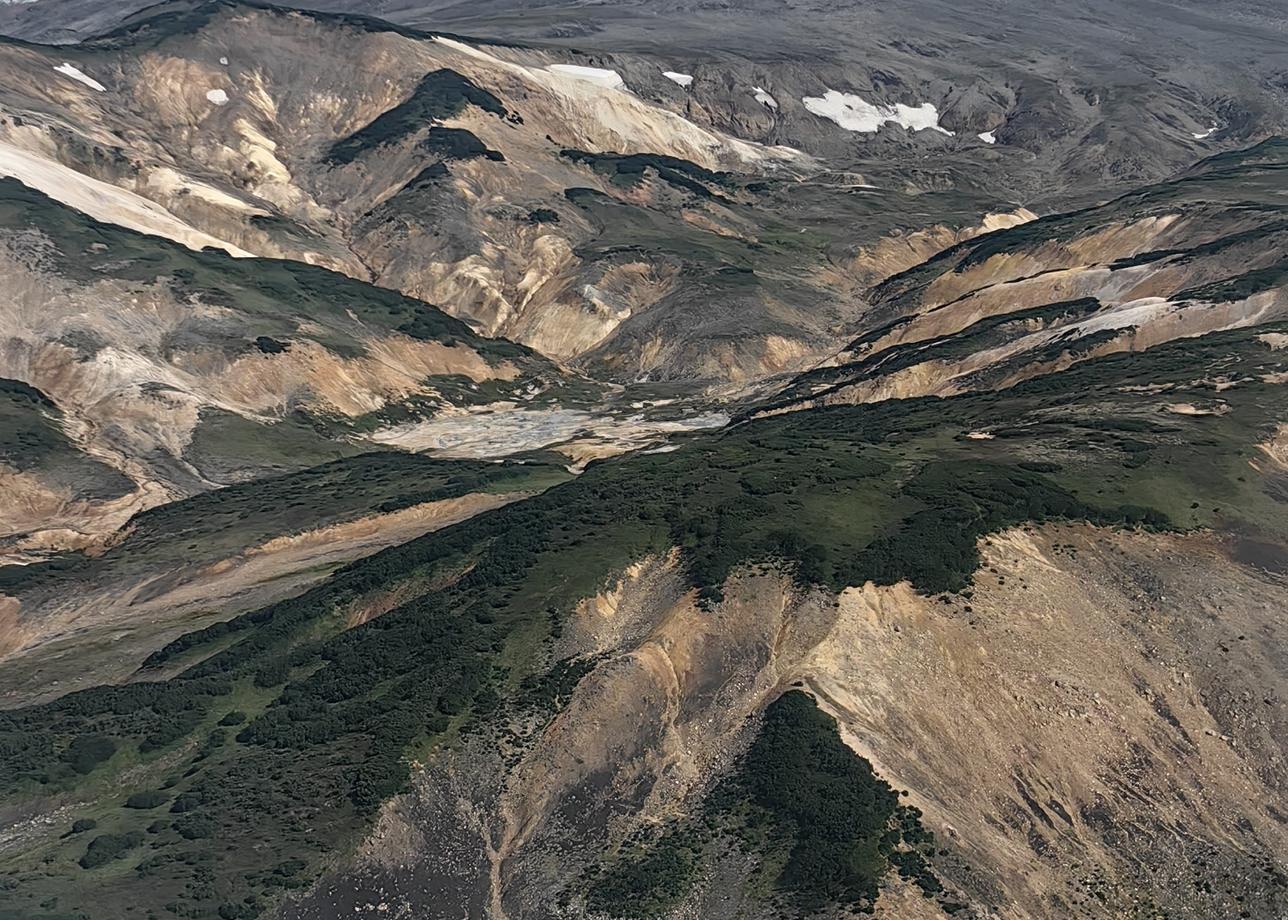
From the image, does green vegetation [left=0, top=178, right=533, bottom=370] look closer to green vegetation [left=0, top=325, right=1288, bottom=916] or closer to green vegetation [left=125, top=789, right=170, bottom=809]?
green vegetation [left=0, top=325, right=1288, bottom=916]

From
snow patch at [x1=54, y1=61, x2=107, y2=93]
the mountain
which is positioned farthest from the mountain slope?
snow patch at [x1=54, y1=61, x2=107, y2=93]

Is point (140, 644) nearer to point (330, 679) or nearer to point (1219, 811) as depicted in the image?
point (330, 679)

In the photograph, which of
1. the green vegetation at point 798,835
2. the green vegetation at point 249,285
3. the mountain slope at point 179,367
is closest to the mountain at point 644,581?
the green vegetation at point 798,835

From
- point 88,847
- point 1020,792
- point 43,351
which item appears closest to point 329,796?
point 88,847

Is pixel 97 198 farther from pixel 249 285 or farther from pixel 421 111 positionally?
pixel 421 111

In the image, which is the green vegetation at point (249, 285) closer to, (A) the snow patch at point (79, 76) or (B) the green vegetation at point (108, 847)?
(A) the snow patch at point (79, 76)

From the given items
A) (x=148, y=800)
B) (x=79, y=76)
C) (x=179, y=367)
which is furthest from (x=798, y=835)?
(x=79, y=76)

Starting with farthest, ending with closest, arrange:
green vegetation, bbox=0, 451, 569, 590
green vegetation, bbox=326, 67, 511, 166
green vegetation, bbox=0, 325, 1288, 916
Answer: green vegetation, bbox=326, 67, 511, 166 → green vegetation, bbox=0, 451, 569, 590 → green vegetation, bbox=0, 325, 1288, 916
